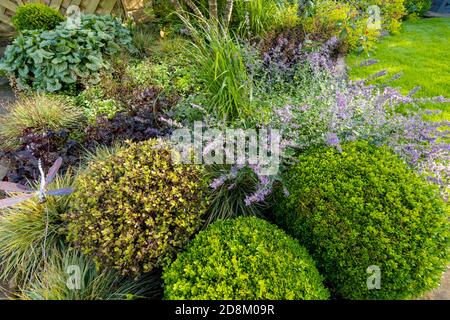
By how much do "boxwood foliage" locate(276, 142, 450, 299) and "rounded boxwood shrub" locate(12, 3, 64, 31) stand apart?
428 cm

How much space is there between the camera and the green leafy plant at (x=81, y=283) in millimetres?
1797

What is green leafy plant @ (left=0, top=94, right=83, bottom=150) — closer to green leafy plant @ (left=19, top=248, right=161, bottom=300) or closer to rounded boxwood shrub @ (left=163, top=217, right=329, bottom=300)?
green leafy plant @ (left=19, top=248, right=161, bottom=300)

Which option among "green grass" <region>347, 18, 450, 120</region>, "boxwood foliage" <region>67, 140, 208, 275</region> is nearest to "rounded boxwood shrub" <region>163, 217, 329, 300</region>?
"boxwood foliage" <region>67, 140, 208, 275</region>

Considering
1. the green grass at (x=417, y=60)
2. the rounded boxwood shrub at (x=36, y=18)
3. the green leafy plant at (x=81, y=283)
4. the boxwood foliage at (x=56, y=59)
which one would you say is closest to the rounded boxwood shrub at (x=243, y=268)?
the green leafy plant at (x=81, y=283)

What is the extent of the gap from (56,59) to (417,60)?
192 inches

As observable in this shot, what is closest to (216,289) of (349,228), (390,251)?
(349,228)

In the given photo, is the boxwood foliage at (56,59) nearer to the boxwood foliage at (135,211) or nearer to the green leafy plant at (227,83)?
the green leafy plant at (227,83)

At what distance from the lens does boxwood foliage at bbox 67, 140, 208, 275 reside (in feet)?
5.91

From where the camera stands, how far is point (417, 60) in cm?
449

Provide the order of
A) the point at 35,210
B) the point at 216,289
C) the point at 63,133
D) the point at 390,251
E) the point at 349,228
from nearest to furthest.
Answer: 1. the point at 216,289
2. the point at 390,251
3. the point at 349,228
4. the point at 35,210
5. the point at 63,133
